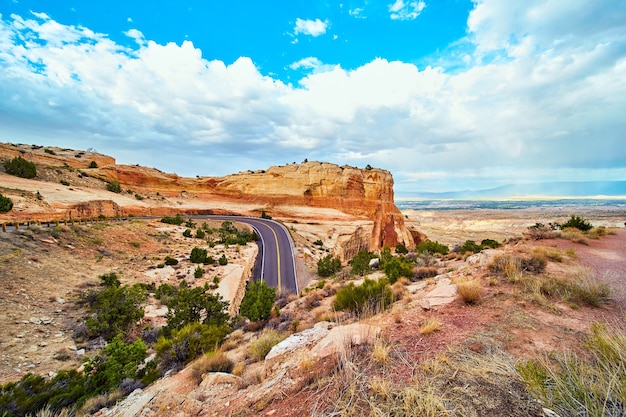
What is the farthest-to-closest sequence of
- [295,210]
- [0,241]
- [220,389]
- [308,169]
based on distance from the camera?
[308,169]
[295,210]
[0,241]
[220,389]

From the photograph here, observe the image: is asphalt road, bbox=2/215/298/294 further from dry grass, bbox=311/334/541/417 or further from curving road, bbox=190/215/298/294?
dry grass, bbox=311/334/541/417

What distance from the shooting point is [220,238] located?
30.2m

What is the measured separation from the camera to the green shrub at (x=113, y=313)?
10.4 metres

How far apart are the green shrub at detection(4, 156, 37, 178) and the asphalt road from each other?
1937cm

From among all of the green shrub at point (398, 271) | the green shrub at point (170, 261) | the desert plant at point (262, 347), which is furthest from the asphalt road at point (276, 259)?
the desert plant at point (262, 347)

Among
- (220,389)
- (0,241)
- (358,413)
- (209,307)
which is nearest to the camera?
(358,413)

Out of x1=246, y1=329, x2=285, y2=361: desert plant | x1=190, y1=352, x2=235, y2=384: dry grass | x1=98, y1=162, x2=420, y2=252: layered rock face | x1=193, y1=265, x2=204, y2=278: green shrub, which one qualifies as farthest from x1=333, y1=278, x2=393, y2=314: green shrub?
x1=98, y1=162, x2=420, y2=252: layered rock face

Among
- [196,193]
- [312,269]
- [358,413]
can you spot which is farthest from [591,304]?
[196,193]

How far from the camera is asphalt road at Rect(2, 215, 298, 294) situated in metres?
20.9

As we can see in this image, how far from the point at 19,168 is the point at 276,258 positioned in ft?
102

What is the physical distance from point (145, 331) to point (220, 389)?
9.45 meters

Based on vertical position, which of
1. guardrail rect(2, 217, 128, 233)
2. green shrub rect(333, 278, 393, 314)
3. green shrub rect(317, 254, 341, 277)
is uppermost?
guardrail rect(2, 217, 128, 233)

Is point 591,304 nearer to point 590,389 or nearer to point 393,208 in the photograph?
point 590,389

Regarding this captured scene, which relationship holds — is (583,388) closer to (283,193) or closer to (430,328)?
(430,328)
